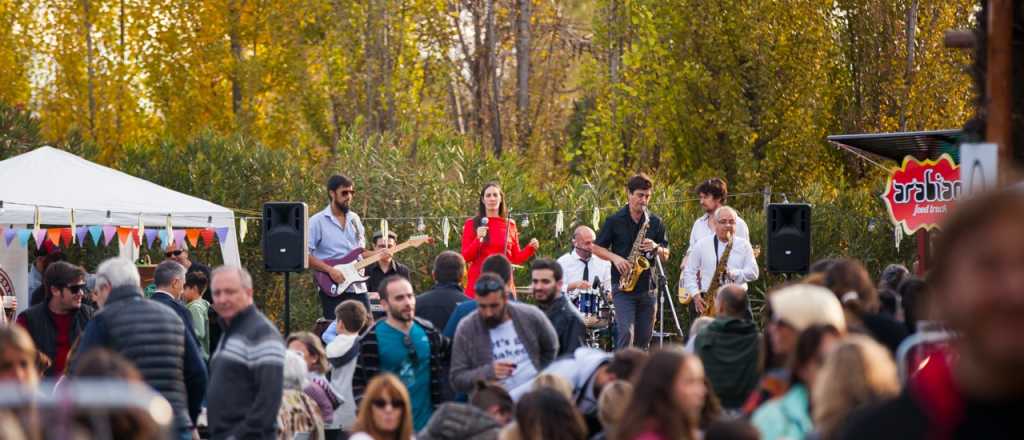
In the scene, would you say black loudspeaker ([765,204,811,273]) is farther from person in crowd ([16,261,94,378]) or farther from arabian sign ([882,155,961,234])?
person in crowd ([16,261,94,378])

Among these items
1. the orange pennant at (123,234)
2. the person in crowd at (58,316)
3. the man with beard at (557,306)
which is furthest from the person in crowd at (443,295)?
the orange pennant at (123,234)

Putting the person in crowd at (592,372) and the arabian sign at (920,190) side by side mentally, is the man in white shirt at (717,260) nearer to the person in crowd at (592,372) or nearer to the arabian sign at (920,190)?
the arabian sign at (920,190)

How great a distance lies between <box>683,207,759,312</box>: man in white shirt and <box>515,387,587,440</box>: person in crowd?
613 centimetres

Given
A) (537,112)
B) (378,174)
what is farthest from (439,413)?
(537,112)

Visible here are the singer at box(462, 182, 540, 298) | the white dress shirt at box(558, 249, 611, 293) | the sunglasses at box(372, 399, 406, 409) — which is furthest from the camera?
the white dress shirt at box(558, 249, 611, 293)

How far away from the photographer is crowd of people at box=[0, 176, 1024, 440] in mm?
2275

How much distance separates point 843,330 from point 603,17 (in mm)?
24118

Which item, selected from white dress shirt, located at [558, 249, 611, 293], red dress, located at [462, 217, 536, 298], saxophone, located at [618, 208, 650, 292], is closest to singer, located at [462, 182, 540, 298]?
red dress, located at [462, 217, 536, 298]

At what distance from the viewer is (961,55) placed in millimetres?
22906

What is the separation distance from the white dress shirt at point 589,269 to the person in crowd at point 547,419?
8.68 metres

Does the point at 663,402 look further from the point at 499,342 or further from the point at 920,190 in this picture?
the point at 920,190

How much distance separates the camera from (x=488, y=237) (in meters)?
12.6

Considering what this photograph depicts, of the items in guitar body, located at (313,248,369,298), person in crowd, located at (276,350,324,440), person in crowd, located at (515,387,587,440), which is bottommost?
person in crowd, located at (276,350,324,440)

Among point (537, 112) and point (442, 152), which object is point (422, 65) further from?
point (442, 152)
